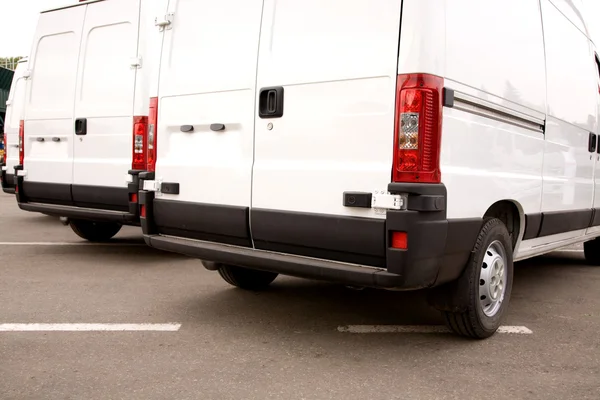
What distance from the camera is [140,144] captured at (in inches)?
224

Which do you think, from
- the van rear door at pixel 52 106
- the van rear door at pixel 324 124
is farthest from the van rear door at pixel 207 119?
the van rear door at pixel 52 106

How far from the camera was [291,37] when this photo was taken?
352cm

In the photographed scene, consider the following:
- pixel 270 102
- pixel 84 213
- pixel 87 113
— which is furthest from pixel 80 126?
pixel 270 102

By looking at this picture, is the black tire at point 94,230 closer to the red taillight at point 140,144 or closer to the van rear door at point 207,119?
the red taillight at point 140,144

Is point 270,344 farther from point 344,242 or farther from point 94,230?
point 94,230

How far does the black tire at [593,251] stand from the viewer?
687 cm

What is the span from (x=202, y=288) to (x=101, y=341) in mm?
1549

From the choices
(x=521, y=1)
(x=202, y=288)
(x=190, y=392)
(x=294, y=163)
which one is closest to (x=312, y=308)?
(x=202, y=288)

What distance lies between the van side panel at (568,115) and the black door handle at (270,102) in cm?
213

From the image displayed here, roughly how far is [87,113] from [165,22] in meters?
2.47

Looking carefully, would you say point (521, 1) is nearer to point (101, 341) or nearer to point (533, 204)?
point (533, 204)

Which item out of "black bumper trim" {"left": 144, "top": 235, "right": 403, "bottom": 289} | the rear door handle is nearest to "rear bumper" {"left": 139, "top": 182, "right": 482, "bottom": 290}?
"black bumper trim" {"left": 144, "top": 235, "right": 403, "bottom": 289}

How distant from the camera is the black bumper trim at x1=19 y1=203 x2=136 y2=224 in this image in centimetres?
588

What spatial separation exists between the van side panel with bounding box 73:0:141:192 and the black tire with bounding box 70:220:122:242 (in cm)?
140
